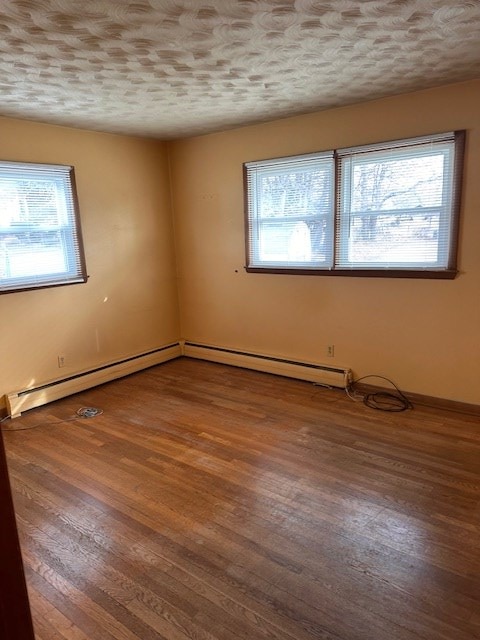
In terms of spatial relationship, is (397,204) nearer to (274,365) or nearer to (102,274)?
(274,365)

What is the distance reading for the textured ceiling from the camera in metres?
1.93

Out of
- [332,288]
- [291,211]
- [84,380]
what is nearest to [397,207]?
[332,288]

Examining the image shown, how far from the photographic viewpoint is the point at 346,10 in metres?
1.96

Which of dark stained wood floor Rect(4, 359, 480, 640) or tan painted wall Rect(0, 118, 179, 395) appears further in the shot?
tan painted wall Rect(0, 118, 179, 395)

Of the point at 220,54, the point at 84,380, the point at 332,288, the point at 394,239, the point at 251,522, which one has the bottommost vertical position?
the point at 251,522

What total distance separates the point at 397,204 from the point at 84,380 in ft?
10.9

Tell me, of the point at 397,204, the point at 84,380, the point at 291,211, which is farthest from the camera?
the point at 84,380

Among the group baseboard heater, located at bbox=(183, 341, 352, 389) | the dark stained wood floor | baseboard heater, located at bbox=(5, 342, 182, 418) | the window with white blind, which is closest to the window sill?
the window with white blind

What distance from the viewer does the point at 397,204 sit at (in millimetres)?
3463

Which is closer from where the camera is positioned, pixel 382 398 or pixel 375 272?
pixel 375 272

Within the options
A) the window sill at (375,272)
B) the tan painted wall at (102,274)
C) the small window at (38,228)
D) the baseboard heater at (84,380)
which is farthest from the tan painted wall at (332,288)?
the small window at (38,228)

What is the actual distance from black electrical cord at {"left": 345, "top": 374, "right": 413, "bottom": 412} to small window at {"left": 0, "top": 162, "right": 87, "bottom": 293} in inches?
112

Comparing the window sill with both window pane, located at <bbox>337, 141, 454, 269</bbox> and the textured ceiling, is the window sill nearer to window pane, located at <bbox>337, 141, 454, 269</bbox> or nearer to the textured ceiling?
window pane, located at <bbox>337, 141, 454, 269</bbox>

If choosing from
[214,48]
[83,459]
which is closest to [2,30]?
[214,48]
